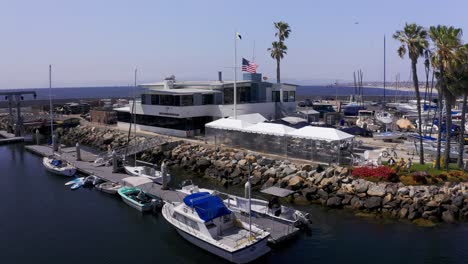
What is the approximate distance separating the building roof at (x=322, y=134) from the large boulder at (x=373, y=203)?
756cm

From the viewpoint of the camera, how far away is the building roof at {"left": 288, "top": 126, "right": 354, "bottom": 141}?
36469 mm

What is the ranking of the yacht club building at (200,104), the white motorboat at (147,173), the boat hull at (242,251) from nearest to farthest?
the boat hull at (242,251) → the white motorboat at (147,173) → the yacht club building at (200,104)

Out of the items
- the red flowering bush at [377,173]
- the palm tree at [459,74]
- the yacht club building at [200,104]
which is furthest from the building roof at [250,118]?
the palm tree at [459,74]

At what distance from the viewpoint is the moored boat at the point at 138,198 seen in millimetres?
31266

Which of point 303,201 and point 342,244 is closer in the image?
point 342,244

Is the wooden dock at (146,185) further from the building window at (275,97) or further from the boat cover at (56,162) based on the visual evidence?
the building window at (275,97)

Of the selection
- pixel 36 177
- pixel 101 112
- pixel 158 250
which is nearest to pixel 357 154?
pixel 158 250

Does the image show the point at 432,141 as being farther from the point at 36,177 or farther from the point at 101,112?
the point at 101,112

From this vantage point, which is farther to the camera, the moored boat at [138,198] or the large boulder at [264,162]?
the large boulder at [264,162]

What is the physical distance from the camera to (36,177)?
4266cm

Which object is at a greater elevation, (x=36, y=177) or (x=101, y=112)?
(x=101, y=112)

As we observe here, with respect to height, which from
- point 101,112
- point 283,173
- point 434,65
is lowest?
point 283,173

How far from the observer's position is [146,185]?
35844 mm

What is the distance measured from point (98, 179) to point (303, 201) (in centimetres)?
1975
